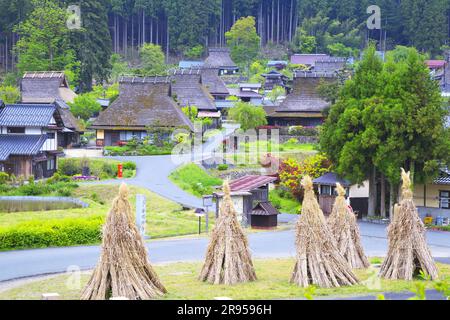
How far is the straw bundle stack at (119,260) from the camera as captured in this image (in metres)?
17.4

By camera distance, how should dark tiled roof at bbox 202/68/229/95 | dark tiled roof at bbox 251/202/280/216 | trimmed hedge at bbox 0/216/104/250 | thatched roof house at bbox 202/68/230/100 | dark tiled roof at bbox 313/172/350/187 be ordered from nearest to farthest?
trimmed hedge at bbox 0/216/104/250 < dark tiled roof at bbox 251/202/280/216 < dark tiled roof at bbox 313/172/350/187 < thatched roof house at bbox 202/68/230/100 < dark tiled roof at bbox 202/68/229/95

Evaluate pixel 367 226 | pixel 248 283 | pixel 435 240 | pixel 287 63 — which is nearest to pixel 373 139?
pixel 367 226

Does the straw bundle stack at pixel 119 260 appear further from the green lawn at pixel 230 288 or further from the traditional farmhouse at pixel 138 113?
the traditional farmhouse at pixel 138 113

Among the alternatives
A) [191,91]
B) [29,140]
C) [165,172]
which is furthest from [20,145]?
[191,91]

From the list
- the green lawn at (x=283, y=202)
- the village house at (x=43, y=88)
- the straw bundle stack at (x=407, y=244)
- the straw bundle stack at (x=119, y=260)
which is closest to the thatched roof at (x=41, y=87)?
the village house at (x=43, y=88)

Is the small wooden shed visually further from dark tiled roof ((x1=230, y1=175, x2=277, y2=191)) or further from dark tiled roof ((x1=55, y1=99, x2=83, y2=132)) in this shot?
dark tiled roof ((x1=55, y1=99, x2=83, y2=132))

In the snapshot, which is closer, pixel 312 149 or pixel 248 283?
pixel 248 283

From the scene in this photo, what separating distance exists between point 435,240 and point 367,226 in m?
4.09

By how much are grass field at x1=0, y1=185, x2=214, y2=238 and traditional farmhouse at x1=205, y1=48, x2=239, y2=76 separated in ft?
163

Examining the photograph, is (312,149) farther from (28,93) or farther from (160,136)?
(28,93)

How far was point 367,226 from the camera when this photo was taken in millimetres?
33469

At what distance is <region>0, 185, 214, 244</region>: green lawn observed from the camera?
97.0 ft

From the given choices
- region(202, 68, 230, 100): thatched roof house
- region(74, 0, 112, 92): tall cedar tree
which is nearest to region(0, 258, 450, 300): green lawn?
region(202, 68, 230, 100): thatched roof house

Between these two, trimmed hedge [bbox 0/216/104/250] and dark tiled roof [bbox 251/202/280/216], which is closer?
trimmed hedge [bbox 0/216/104/250]
